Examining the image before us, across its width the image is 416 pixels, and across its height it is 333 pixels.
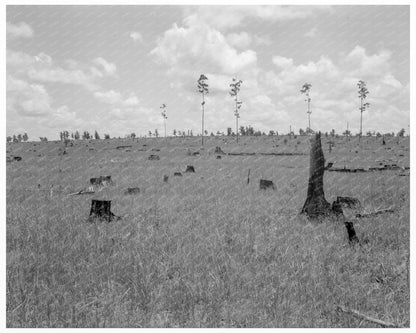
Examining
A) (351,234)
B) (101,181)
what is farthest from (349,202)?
(101,181)

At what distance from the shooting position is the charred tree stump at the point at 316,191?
10.2m

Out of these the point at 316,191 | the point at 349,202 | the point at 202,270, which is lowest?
the point at 202,270

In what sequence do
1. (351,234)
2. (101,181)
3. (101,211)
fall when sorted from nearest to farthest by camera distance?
1. (351,234)
2. (101,211)
3. (101,181)

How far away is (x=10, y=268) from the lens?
5.86 meters

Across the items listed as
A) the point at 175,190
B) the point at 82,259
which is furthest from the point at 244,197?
the point at 82,259

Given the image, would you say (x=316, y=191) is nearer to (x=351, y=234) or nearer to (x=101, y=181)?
(x=351, y=234)

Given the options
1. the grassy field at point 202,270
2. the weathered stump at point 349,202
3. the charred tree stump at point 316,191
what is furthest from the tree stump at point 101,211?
the weathered stump at point 349,202

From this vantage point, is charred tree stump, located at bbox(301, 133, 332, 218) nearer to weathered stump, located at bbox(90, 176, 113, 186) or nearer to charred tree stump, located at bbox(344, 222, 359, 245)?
charred tree stump, located at bbox(344, 222, 359, 245)

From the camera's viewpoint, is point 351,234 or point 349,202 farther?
point 349,202

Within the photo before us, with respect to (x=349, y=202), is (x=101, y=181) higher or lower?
higher

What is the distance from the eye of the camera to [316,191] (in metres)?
10.4

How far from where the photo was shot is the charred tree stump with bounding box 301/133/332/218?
10156 mm
